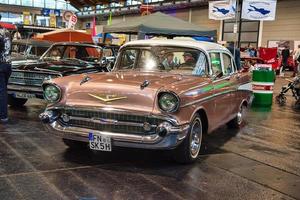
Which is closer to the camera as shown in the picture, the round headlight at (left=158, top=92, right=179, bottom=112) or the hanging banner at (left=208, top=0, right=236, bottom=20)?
the round headlight at (left=158, top=92, right=179, bottom=112)

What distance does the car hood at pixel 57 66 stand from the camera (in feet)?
28.9

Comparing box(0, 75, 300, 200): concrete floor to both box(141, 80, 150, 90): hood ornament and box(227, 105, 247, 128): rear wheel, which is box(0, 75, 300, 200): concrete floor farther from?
box(141, 80, 150, 90): hood ornament

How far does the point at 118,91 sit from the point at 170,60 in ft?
5.22

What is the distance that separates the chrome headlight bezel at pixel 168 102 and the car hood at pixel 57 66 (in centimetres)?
391

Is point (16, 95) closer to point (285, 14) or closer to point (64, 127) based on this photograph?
point (64, 127)

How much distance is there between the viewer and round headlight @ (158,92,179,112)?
16.8ft

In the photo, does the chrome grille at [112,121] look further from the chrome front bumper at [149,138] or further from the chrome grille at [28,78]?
the chrome grille at [28,78]

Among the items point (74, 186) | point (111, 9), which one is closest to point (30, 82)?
point (74, 186)

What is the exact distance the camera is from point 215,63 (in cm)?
682

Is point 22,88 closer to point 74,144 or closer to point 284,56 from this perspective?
point 74,144

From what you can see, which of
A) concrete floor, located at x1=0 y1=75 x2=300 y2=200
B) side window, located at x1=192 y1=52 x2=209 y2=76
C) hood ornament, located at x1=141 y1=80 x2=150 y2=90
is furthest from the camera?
side window, located at x1=192 y1=52 x2=209 y2=76

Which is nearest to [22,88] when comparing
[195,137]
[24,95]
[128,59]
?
[24,95]

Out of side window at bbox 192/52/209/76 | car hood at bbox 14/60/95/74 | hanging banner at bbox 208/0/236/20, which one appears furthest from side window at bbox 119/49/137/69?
hanging banner at bbox 208/0/236/20

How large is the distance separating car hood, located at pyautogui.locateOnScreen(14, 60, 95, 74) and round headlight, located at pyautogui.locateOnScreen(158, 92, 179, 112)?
12.8 ft
